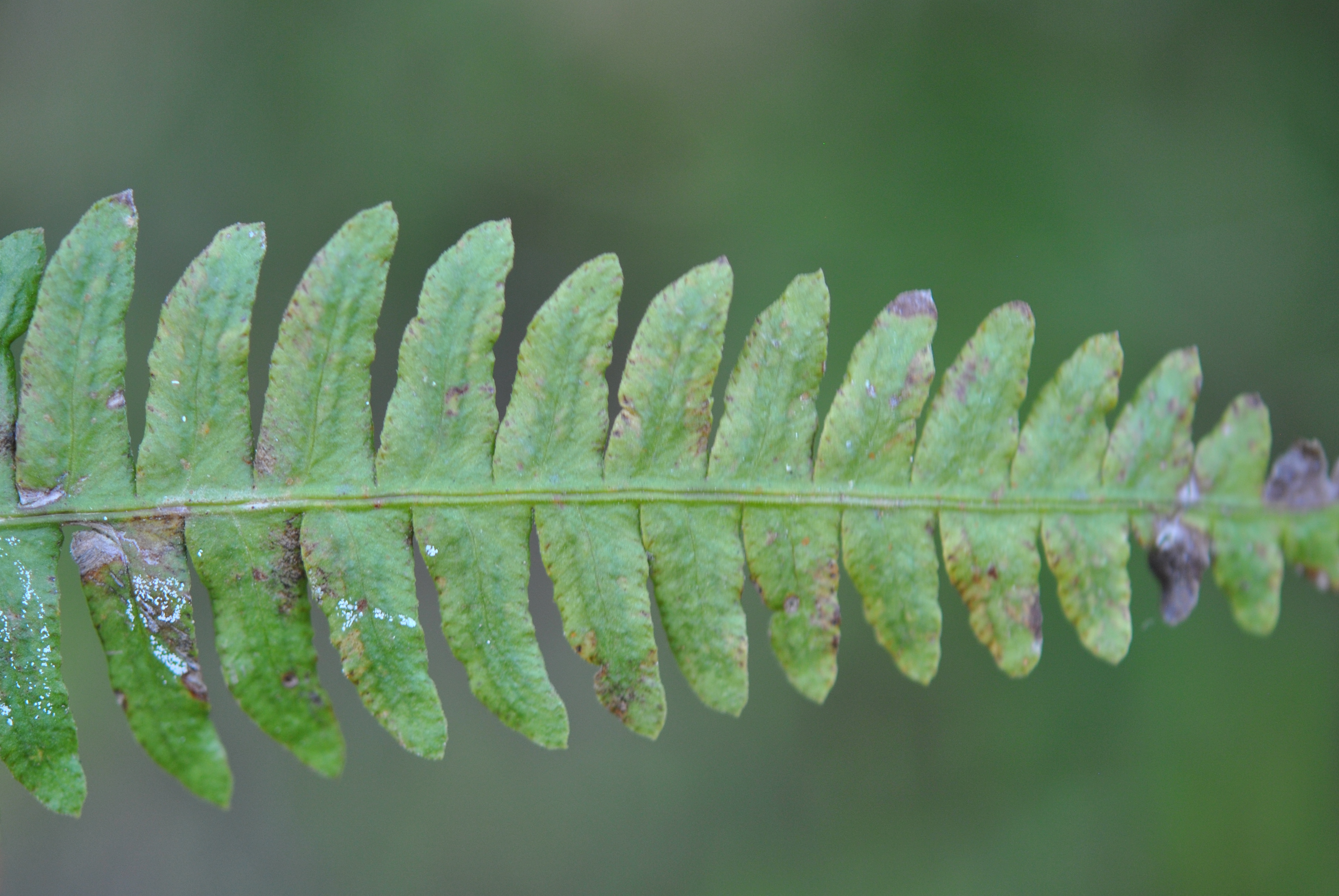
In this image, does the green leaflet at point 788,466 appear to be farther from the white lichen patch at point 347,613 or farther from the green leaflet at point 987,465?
the white lichen patch at point 347,613

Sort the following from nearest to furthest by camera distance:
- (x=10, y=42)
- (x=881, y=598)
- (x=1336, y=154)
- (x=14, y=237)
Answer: (x=14, y=237) → (x=881, y=598) → (x=10, y=42) → (x=1336, y=154)

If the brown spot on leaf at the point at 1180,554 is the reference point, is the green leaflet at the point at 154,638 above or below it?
above

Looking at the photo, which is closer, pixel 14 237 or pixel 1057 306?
pixel 14 237

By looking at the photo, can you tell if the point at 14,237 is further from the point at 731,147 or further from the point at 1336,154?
the point at 1336,154

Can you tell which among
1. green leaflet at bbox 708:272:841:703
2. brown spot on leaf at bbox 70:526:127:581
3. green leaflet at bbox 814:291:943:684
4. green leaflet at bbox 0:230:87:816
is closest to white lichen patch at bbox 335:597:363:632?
brown spot on leaf at bbox 70:526:127:581

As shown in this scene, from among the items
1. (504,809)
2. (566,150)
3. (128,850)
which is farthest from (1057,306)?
(128,850)

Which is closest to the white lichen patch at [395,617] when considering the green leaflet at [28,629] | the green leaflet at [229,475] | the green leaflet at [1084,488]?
the green leaflet at [229,475]
